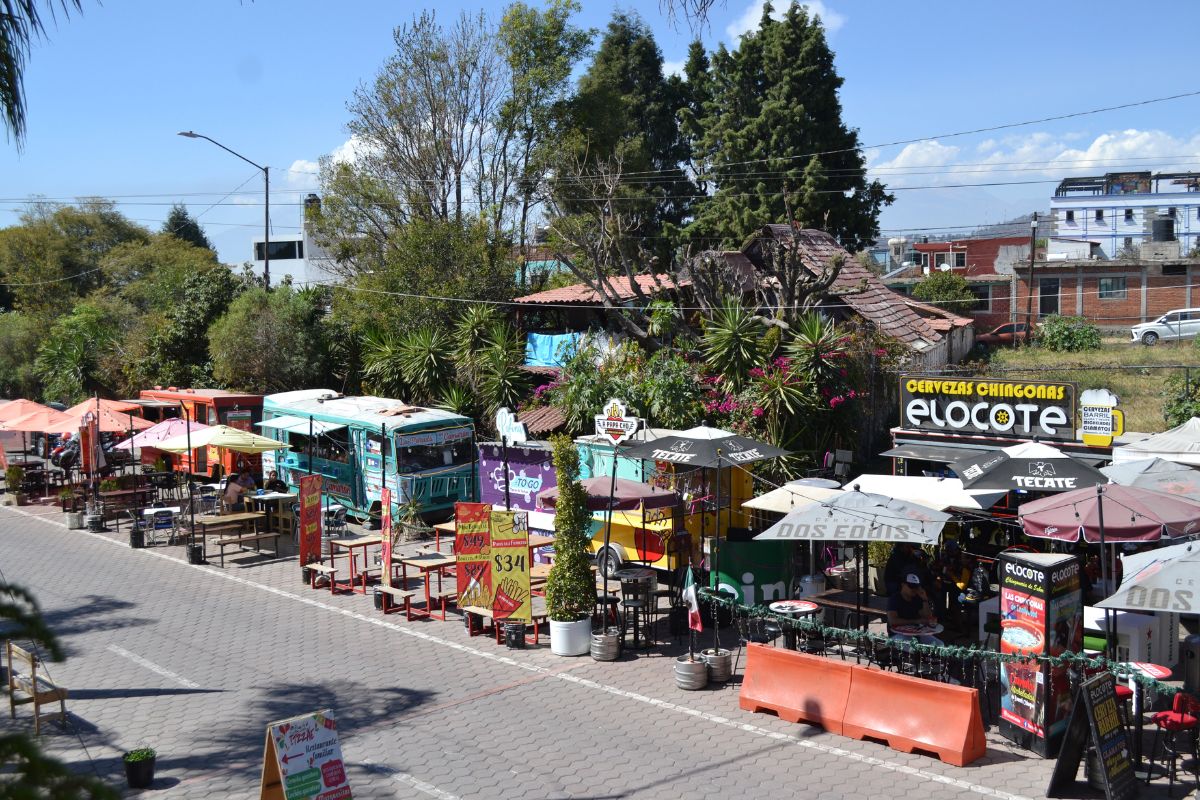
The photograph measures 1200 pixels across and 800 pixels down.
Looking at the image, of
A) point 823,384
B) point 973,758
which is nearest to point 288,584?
point 823,384

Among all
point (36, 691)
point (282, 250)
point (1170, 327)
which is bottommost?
point (36, 691)

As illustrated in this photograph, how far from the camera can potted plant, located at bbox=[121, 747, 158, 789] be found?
950 centimetres

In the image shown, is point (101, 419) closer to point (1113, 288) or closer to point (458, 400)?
point (458, 400)

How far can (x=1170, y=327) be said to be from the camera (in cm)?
3519

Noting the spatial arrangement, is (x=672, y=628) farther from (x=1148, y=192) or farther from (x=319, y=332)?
(x=1148, y=192)

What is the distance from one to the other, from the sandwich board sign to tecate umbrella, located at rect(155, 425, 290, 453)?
44.3 feet

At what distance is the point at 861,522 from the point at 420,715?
17.9 ft

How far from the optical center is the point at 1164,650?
1159 cm

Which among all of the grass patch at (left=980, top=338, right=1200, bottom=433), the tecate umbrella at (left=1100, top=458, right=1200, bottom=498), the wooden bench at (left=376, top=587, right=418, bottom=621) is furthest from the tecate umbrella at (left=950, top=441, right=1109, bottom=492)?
the wooden bench at (left=376, top=587, right=418, bottom=621)

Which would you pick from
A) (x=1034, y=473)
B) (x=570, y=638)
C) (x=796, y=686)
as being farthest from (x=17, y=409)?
(x=1034, y=473)

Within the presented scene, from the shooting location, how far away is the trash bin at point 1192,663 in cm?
1068

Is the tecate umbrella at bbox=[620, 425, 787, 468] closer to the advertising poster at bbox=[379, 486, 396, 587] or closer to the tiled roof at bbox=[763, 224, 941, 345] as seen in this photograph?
the advertising poster at bbox=[379, 486, 396, 587]

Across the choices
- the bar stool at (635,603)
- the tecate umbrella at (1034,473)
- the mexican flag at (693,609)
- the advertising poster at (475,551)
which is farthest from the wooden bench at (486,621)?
the tecate umbrella at (1034,473)

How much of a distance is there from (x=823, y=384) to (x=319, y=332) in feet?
60.4
